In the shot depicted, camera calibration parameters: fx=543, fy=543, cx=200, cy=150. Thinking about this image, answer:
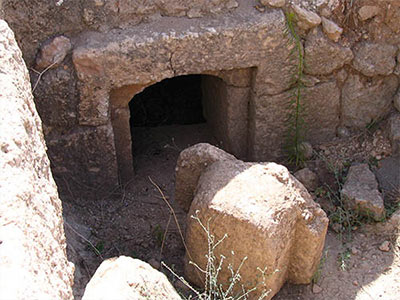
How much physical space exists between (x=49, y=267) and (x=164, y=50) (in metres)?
2.32

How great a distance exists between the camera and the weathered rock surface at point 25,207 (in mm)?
1504

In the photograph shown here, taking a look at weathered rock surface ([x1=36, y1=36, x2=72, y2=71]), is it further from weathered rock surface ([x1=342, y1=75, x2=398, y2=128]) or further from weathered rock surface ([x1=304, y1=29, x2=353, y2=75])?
weathered rock surface ([x1=342, y1=75, x2=398, y2=128])

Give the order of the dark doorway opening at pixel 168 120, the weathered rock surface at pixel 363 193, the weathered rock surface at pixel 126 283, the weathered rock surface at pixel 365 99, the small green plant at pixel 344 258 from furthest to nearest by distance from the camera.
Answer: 1. the dark doorway opening at pixel 168 120
2. the weathered rock surface at pixel 365 99
3. the weathered rock surface at pixel 363 193
4. the small green plant at pixel 344 258
5. the weathered rock surface at pixel 126 283

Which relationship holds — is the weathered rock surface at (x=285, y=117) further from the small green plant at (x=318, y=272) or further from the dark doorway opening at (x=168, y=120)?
the small green plant at (x=318, y=272)

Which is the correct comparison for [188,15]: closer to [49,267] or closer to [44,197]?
[44,197]

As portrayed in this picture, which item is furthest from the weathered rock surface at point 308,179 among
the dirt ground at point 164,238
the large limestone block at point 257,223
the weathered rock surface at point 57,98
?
the weathered rock surface at point 57,98

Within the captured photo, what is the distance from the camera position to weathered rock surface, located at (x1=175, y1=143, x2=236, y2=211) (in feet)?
10.8

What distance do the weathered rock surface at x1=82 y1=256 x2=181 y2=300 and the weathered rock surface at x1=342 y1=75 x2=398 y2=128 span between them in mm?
2522

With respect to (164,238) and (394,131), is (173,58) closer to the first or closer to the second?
(164,238)

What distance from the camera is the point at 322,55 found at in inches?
162

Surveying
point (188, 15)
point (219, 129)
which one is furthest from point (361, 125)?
point (188, 15)

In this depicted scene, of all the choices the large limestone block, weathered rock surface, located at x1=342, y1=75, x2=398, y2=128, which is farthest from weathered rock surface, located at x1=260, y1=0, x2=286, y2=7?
the large limestone block

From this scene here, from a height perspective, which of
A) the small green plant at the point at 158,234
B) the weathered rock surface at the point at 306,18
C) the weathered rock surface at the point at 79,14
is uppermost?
the weathered rock surface at the point at 79,14

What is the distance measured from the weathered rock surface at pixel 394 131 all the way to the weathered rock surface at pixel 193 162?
5.31ft
